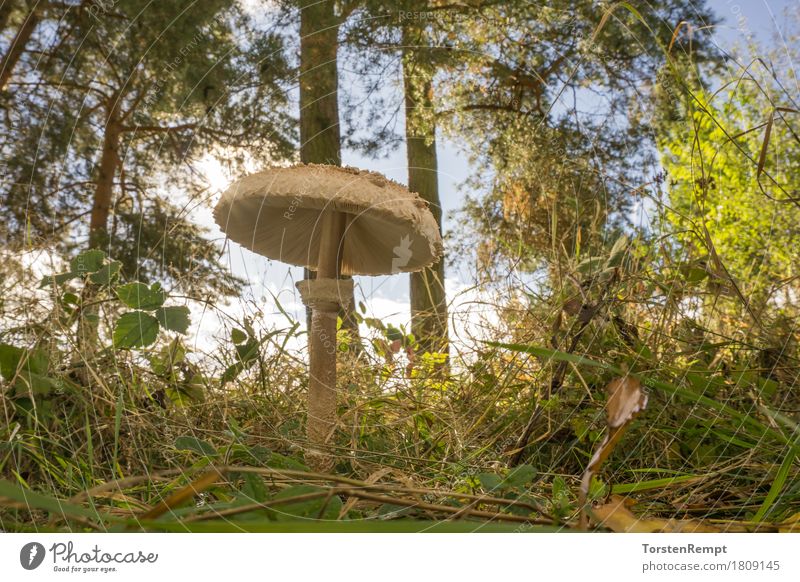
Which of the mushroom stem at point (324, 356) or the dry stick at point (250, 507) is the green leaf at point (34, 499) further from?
the mushroom stem at point (324, 356)

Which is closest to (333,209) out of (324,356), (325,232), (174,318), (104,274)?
(325,232)

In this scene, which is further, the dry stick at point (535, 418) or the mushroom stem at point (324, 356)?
the mushroom stem at point (324, 356)

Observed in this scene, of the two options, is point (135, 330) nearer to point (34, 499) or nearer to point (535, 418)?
point (34, 499)

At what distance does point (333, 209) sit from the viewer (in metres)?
1.32

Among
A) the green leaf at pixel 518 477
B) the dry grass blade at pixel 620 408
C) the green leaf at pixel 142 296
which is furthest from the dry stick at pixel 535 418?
the green leaf at pixel 142 296

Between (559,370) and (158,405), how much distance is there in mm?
1084

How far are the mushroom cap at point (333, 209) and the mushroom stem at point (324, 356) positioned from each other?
50mm

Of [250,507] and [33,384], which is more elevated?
[33,384]

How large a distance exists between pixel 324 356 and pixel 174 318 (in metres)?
0.39

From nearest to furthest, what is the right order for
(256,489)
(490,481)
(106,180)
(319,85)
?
(256,489)
(490,481)
(319,85)
(106,180)

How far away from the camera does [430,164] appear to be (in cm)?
169

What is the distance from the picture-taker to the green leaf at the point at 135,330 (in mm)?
1384

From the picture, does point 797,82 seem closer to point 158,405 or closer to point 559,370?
point 559,370
